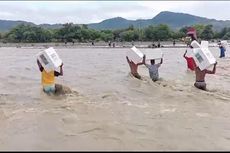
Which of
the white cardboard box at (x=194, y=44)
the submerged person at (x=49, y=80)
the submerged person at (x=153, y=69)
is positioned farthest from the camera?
A: the white cardboard box at (x=194, y=44)

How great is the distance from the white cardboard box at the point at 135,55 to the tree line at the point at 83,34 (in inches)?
3499

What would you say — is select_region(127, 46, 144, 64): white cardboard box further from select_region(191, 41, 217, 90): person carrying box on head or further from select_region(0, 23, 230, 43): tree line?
select_region(0, 23, 230, 43): tree line

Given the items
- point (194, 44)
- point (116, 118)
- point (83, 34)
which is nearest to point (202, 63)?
point (194, 44)

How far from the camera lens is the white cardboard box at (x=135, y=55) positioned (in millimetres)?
17109

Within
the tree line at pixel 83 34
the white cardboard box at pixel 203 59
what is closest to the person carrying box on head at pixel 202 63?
the white cardboard box at pixel 203 59

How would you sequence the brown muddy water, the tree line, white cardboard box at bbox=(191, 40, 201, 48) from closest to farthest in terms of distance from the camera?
the brown muddy water, white cardboard box at bbox=(191, 40, 201, 48), the tree line

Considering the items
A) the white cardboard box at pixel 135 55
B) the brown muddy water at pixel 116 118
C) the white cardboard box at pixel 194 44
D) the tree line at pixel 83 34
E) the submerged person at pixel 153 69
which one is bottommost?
the tree line at pixel 83 34

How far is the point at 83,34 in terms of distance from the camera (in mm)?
109188

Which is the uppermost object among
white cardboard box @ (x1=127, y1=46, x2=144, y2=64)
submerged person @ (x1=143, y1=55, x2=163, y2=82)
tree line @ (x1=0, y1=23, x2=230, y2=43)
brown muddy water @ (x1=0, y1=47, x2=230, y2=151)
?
white cardboard box @ (x1=127, y1=46, x2=144, y2=64)

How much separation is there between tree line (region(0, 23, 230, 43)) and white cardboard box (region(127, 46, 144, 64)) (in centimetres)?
8888

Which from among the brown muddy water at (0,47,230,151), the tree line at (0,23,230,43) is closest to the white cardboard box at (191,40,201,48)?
the brown muddy water at (0,47,230,151)

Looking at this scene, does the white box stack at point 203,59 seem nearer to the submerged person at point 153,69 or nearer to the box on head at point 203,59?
the box on head at point 203,59

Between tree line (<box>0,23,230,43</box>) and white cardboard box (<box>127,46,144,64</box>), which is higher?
white cardboard box (<box>127,46,144,64</box>)

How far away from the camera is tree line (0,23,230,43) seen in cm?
10794
